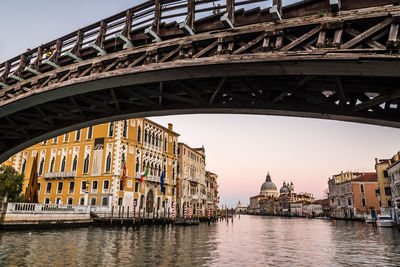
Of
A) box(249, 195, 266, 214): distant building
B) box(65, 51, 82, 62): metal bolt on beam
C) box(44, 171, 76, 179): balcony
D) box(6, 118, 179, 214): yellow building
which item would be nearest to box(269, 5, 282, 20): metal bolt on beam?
box(65, 51, 82, 62): metal bolt on beam

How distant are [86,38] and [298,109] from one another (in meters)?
5.95

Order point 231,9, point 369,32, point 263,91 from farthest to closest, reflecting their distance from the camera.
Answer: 1. point 263,91
2. point 231,9
3. point 369,32

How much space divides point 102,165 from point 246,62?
107 feet

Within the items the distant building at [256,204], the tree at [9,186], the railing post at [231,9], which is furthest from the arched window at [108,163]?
the distant building at [256,204]

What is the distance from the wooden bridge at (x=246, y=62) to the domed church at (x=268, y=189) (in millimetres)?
177087

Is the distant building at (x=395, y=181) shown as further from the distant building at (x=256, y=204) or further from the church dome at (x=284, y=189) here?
the distant building at (x=256, y=204)

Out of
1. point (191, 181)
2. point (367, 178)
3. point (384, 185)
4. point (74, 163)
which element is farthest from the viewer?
point (367, 178)

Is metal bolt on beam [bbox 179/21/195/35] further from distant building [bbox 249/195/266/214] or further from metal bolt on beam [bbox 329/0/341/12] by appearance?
distant building [bbox 249/195/266/214]

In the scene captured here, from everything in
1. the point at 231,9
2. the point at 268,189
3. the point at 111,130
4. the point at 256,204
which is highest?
the point at 268,189

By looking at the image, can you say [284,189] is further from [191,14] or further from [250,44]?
[250,44]

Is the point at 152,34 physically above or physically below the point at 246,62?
above

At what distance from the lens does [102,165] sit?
35156mm

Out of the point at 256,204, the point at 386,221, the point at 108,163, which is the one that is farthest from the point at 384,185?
the point at 256,204

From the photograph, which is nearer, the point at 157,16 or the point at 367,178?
the point at 157,16
